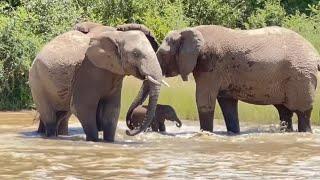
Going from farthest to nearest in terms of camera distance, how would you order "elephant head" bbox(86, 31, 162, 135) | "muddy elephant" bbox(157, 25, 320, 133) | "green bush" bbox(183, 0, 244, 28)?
"green bush" bbox(183, 0, 244, 28) → "muddy elephant" bbox(157, 25, 320, 133) → "elephant head" bbox(86, 31, 162, 135)

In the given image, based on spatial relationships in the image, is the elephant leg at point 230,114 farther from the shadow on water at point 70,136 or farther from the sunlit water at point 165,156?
the shadow on water at point 70,136

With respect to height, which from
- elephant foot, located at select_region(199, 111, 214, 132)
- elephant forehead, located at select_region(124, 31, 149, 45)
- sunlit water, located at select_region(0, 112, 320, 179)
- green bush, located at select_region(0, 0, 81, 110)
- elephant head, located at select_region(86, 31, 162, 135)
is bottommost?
sunlit water, located at select_region(0, 112, 320, 179)

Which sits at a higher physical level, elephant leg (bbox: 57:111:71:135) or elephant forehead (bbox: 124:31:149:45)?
elephant forehead (bbox: 124:31:149:45)

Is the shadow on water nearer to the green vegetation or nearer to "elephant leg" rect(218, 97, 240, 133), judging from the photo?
"elephant leg" rect(218, 97, 240, 133)

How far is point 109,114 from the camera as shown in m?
11.5

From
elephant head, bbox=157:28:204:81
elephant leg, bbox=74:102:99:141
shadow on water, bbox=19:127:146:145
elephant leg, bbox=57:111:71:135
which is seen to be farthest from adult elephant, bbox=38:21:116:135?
elephant head, bbox=157:28:204:81

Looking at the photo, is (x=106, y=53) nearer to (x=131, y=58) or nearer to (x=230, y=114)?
(x=131, y=58)

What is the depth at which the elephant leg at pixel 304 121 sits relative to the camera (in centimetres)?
1374

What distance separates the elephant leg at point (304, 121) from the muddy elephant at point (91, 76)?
3573 mm

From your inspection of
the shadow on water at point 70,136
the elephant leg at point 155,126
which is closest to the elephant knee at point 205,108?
the elephant leg at point 155,126

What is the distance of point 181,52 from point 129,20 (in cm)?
1038

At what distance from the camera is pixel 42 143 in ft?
36.7

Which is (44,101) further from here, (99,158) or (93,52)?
(99,158)

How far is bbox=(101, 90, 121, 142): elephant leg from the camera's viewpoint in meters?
11.4
